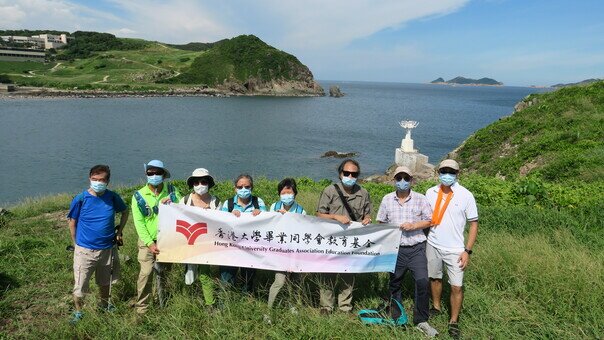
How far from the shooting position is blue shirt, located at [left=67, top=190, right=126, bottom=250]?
192 inches

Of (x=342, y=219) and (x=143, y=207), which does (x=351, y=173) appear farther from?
(x=143, y=207)

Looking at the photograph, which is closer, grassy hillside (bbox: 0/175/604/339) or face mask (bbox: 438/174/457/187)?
grassy hillside (bbox: 0/175/604/339)

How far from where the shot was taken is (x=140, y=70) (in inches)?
4628

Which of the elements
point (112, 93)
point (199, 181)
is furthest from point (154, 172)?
point (112, 93)

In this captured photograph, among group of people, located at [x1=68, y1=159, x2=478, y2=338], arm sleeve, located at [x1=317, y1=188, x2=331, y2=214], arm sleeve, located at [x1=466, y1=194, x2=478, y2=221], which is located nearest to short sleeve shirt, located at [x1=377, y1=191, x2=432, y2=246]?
group of people, located at [x1=68, y1=159, x2=478, y2=338]

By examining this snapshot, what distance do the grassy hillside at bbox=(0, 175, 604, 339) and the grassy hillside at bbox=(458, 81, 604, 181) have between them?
607 centimetres

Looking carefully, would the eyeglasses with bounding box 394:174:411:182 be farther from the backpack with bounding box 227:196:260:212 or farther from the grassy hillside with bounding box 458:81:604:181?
the grassy hillside with bounding box 458:81:604:181

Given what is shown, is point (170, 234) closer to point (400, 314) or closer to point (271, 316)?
point (271, 316)

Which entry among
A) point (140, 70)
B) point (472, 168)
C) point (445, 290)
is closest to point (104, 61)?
point (140, 70)

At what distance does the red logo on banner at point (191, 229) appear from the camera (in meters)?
5.10

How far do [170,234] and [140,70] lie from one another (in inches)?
5005

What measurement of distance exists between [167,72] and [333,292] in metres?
126

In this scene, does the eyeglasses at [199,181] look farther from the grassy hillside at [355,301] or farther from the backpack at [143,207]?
the grassy hillside at [355,301]

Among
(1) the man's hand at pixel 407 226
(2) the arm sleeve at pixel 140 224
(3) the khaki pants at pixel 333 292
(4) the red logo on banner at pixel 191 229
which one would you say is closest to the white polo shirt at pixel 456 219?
(1) the man's hand at pixel 407 226
